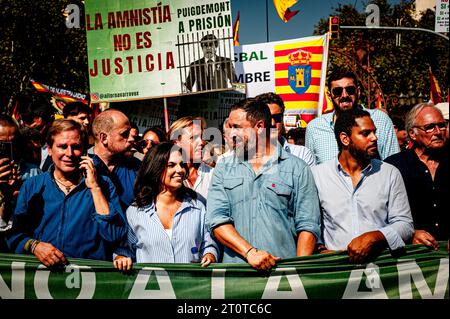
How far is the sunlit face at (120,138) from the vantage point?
5.38 meters

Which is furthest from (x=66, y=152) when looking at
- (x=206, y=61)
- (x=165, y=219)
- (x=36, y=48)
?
(x=36, y=48)

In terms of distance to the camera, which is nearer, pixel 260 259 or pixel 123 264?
pixel 260 259

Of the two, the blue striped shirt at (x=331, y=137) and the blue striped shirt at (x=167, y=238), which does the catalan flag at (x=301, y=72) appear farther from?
the blue striped shirt at (x=167, y=238)

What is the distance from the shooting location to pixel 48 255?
423 centimetres

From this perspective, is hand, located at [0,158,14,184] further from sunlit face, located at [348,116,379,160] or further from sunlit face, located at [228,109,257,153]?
sunlit face, located at [348,116,379,160]

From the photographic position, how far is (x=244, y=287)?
4133mm

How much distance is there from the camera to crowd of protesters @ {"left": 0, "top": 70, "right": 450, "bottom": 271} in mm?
4148

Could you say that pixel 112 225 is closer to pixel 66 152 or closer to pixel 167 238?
pixel 167 238

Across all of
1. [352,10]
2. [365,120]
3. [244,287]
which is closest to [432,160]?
[365,120]

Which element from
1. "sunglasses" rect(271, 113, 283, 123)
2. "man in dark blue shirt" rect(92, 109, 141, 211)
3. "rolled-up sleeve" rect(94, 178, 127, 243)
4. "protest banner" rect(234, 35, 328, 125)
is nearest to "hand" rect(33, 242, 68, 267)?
"rolled-up sleeve" rect(94, 178, 127, 243)

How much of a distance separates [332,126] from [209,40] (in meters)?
5.19

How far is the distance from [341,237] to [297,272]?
16.4 inches

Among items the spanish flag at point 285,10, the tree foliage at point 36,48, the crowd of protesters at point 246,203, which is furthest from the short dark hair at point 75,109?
the tree foliage at point 36,48

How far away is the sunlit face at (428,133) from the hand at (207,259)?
1.76m
